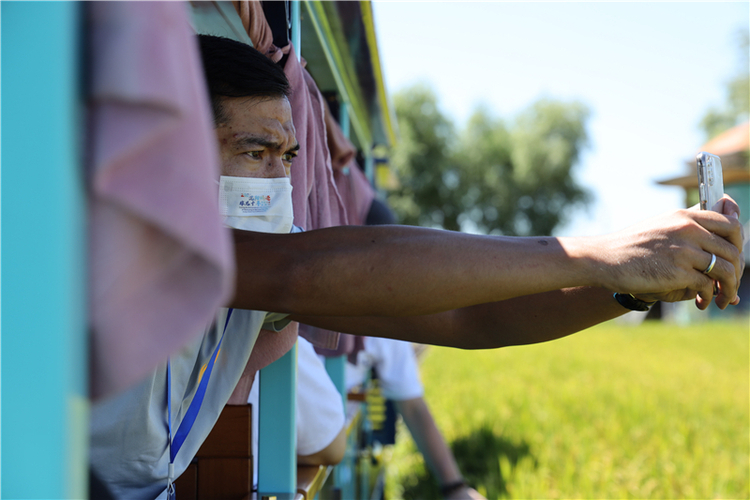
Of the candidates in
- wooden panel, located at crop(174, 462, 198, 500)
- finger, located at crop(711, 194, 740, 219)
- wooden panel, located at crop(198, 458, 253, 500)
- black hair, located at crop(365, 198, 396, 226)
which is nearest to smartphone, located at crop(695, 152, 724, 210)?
finger, located at crop(711, 194, 740, 219)

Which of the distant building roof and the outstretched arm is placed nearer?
the outstretched arm

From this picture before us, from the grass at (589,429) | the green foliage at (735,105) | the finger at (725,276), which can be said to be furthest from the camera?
the green foliage at (735,105)

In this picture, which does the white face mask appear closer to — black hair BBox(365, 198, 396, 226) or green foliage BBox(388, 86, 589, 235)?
black hair BBox(365, 198, 396, 226)

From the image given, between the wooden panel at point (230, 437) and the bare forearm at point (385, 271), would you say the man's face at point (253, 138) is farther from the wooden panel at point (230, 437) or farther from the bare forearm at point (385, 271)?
the wooden panel at point (230, 437)

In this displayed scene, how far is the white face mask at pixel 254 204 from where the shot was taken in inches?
51.9

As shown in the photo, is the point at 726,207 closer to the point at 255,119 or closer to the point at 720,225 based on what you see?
the point at 720,225

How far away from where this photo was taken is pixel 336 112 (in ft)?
9.50

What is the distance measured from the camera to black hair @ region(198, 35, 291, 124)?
4.66 ft

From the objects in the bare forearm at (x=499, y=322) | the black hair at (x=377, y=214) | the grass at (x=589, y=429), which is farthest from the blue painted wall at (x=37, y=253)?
the grass at (x=589, y=429)

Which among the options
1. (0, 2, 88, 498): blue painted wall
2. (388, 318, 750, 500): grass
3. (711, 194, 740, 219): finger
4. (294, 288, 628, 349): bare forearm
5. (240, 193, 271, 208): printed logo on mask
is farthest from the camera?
(388, 318, 750, 500): grass

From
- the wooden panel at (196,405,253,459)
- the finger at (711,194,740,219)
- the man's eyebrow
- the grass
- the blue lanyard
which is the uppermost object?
the man's eyebrow

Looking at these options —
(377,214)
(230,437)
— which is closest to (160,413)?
(230,437)

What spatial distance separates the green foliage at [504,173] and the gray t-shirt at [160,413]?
89.0 ft

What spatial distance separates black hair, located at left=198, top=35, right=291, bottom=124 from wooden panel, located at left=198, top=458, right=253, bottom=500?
2.61 ft
